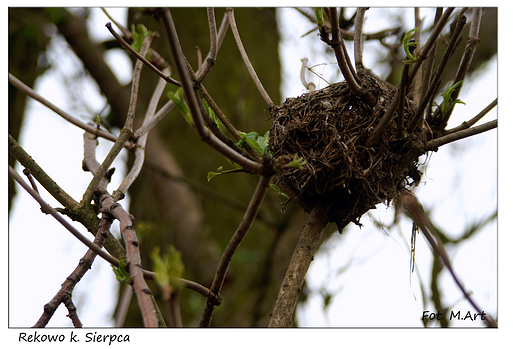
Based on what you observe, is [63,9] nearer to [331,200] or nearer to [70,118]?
[70,118]

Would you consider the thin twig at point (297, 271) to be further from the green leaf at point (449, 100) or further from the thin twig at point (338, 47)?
the green leaf at point (449, 100)

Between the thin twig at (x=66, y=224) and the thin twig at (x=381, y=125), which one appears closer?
the thin twig at (x=66, y=224)

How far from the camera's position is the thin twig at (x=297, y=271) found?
151 centimetres

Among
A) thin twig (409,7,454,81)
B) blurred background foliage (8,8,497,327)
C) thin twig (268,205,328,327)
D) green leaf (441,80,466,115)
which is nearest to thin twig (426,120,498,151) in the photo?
green leaf (441,80,466,115)

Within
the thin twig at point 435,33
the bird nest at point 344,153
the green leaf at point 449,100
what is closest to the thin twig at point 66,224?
the bird nest at point 344,153

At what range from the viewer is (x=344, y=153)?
170 centimetres

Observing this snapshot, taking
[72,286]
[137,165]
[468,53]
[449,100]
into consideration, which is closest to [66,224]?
[72,286]

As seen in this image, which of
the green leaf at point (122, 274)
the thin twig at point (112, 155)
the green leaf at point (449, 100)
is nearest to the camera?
the green leaf at point (122, 274)

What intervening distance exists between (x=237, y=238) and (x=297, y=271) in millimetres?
533

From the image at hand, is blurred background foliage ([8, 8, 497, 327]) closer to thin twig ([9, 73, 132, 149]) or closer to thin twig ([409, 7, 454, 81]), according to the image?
thin twig ([9, 73, 132, 149])

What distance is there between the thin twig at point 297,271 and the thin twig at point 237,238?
24cm

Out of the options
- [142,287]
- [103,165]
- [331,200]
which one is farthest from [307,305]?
[142,287]

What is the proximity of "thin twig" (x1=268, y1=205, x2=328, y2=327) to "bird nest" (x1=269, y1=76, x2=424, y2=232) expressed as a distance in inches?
3.4

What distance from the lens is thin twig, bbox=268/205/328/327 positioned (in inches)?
59.5
